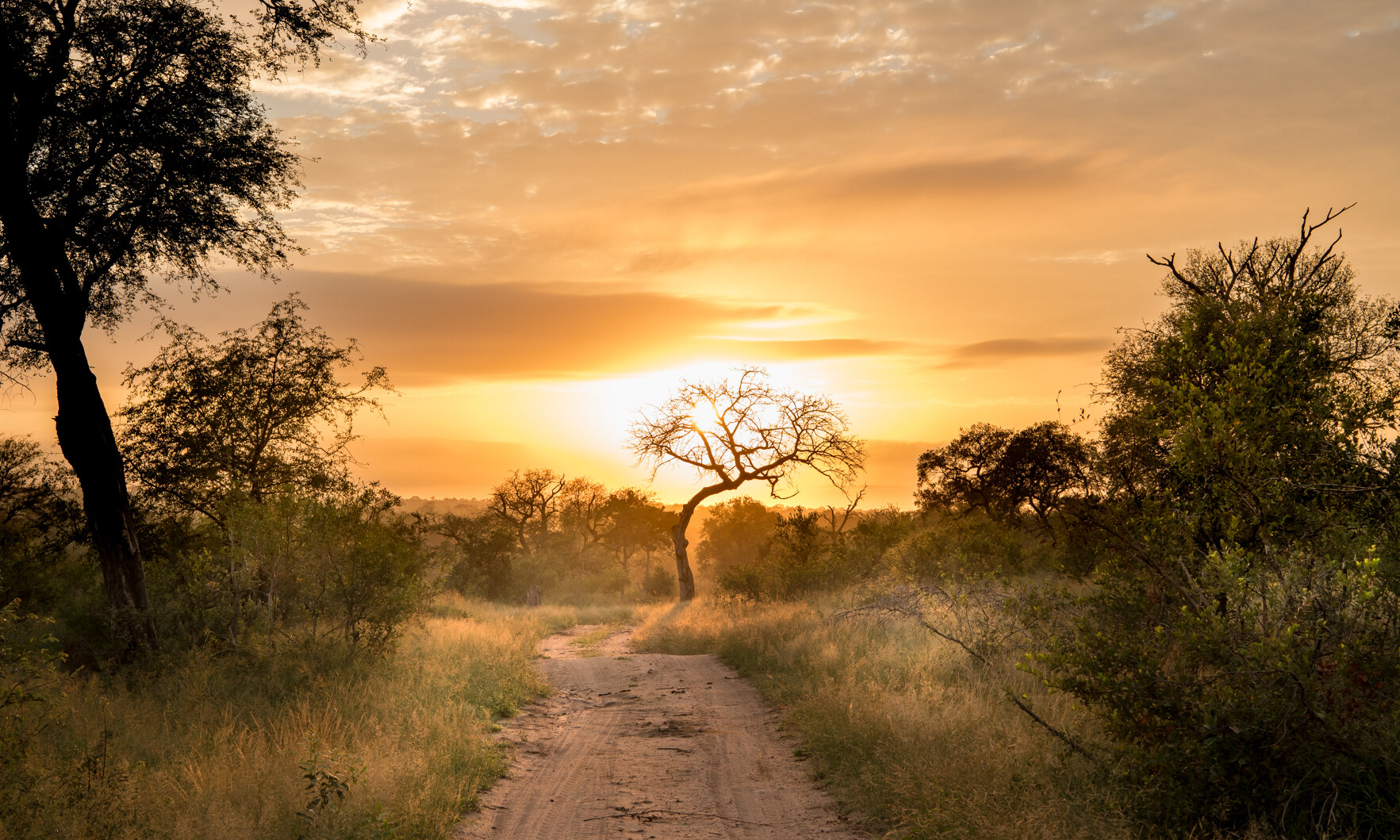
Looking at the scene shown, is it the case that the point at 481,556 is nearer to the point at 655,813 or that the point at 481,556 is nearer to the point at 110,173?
the point at 110,173

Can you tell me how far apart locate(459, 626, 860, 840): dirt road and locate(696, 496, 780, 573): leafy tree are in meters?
52.7

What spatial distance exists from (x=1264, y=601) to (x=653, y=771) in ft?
21.2

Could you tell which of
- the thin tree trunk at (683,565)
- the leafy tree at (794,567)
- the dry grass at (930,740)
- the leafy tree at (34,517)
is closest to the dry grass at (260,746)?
the dry grass at (930,740)

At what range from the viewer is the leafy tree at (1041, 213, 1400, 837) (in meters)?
5.21

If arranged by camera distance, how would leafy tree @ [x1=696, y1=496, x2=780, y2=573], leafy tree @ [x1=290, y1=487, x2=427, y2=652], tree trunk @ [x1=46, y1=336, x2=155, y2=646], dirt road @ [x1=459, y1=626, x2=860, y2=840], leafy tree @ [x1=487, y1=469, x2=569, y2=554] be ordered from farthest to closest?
leafy tree @ [x1=696, y1=496, x2=780, y2=573] → leafy tree @ [x1=487, y1=469, x2=569, y2=554] → leafy tree @ [x1=290, y1=487, x2=427, y2=652] → tree trunk @ [x1=46, y1=336, x2=155, y2=646] → dirt road @ [x1=459, y1=626, x2=860, y2=840]

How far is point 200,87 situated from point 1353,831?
667 inches

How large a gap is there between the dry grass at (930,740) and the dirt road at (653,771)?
1.50 ft

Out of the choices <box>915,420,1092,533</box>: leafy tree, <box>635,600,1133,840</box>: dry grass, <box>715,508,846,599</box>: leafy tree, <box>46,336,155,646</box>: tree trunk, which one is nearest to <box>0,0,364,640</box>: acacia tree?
<box>46,336,155,646</box>: tree trunk

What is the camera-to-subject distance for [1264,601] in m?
5.48

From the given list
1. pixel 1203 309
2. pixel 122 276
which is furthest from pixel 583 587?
pixel 1203 309

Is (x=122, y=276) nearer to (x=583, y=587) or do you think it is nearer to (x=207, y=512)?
(x=207, y=512)

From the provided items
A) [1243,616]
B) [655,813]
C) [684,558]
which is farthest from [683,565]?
[1243,616]

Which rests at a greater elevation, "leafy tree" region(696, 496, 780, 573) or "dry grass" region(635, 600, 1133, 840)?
"dry grass" region(635, 600, 1133, 840)

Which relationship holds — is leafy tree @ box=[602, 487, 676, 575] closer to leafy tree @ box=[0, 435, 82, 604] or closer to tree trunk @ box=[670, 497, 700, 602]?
tree trunk @ box=[670, 497, 700, 602]
